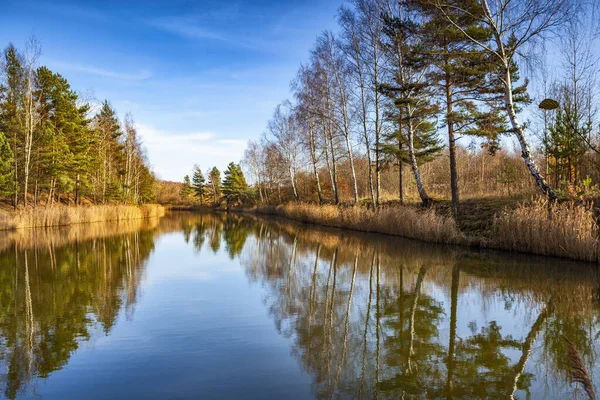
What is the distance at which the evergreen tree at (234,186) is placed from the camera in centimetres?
6512

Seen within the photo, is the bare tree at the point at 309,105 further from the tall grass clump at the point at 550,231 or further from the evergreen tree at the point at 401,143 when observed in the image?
the tall grass clump at the point at 550,231

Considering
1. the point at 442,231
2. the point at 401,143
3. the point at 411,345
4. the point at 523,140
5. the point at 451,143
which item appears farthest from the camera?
the point at 401,143

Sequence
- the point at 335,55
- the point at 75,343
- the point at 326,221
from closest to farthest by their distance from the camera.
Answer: the point at 75,343 → the point at 335,55 → the point at 326,221

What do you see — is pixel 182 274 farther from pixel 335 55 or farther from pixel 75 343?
pixel 335 55

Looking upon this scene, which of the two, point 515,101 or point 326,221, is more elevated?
point 515,101

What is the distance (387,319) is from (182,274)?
20.2 ft

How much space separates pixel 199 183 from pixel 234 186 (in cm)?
1701

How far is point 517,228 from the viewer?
38.5 ft

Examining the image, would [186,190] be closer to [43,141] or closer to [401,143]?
[43,141]

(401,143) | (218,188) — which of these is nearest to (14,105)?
(401,143)

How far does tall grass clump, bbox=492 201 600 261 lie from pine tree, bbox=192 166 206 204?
2819 inches

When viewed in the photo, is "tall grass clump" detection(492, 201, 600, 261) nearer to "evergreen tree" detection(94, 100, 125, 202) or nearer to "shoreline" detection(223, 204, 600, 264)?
"shoreline" detection(223, 204, 600, 264)

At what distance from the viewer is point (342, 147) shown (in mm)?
29688

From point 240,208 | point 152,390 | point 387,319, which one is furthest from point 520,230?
point 240,208
